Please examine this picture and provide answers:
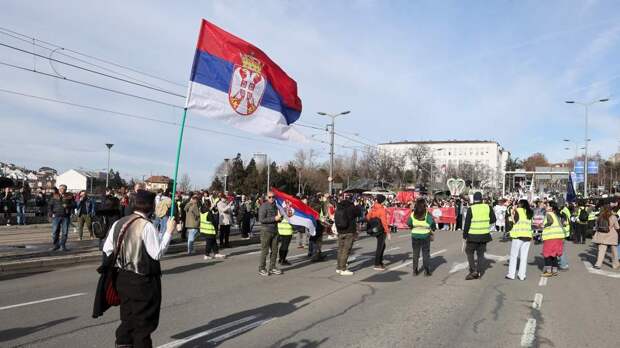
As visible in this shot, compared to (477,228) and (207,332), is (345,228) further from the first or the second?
(207,332)

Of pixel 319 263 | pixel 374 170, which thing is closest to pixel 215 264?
pixel 319 263

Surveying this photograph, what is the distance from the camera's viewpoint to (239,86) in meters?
11.8

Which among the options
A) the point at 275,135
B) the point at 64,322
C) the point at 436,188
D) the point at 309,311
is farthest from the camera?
the point at 436,188

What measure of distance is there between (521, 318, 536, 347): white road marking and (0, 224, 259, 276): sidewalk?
33.0 ft

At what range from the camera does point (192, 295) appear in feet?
28.0

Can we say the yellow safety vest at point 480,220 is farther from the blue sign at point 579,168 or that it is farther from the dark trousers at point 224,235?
the blue sign at point 579,168

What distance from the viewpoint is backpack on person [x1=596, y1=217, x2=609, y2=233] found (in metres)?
12.8

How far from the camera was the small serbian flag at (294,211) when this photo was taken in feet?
38.3

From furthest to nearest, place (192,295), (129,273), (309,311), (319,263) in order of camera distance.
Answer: (319,263) < (192,295) < (309,311) < (129,273)

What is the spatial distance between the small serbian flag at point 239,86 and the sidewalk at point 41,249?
16.8 ft

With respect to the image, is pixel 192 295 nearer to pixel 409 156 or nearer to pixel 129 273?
pixel 129 273

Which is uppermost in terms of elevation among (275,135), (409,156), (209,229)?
(409,156)

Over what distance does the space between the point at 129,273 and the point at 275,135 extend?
26.9 ft

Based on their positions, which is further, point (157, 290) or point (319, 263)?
point (319, 263)
